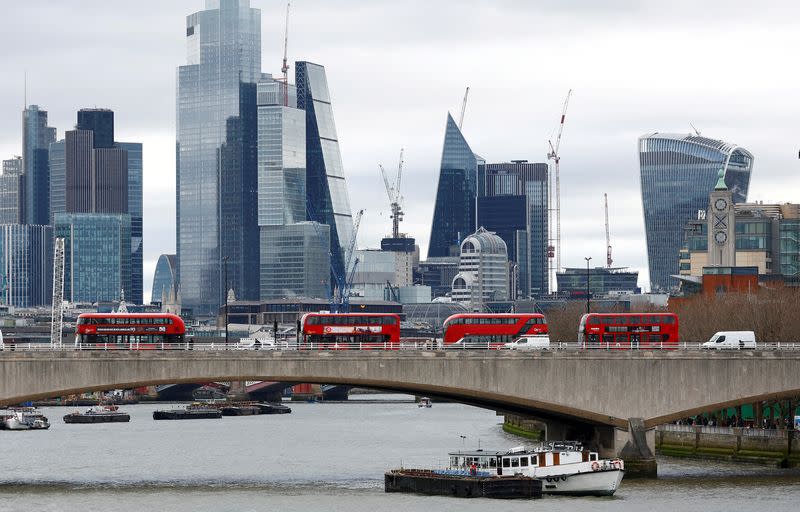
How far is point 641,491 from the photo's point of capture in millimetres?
100438

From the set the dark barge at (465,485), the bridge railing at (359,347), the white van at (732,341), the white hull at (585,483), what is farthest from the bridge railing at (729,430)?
the dark barge at (465,485)

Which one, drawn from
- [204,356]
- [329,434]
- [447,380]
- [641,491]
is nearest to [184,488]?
[204,356]

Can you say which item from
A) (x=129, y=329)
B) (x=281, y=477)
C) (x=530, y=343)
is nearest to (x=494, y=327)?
(x=530, y=343)

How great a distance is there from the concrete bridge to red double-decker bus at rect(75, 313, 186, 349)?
1842cm

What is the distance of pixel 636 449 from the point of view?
358ft

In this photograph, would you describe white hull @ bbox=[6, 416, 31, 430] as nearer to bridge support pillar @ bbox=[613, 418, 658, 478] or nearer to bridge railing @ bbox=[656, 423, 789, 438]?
bridge railing @ bbox=[656, 423, 789, 438]

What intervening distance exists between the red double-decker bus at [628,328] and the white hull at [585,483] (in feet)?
88.4

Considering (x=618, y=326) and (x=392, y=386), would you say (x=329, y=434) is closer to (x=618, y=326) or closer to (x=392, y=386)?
(x=618, y=326)

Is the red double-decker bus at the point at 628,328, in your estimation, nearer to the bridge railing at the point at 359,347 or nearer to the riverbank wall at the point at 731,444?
the riverbank wall at the point at 731,444

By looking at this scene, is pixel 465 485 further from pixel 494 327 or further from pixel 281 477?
pixel 494 327

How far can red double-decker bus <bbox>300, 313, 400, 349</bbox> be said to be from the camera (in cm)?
12669

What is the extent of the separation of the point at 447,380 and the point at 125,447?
175 ft

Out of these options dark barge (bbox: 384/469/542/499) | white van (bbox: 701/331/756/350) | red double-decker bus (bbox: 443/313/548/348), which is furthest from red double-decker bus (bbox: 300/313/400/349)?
dark barge (bbox: 384/469/542/499)

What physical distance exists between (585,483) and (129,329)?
39.1m
